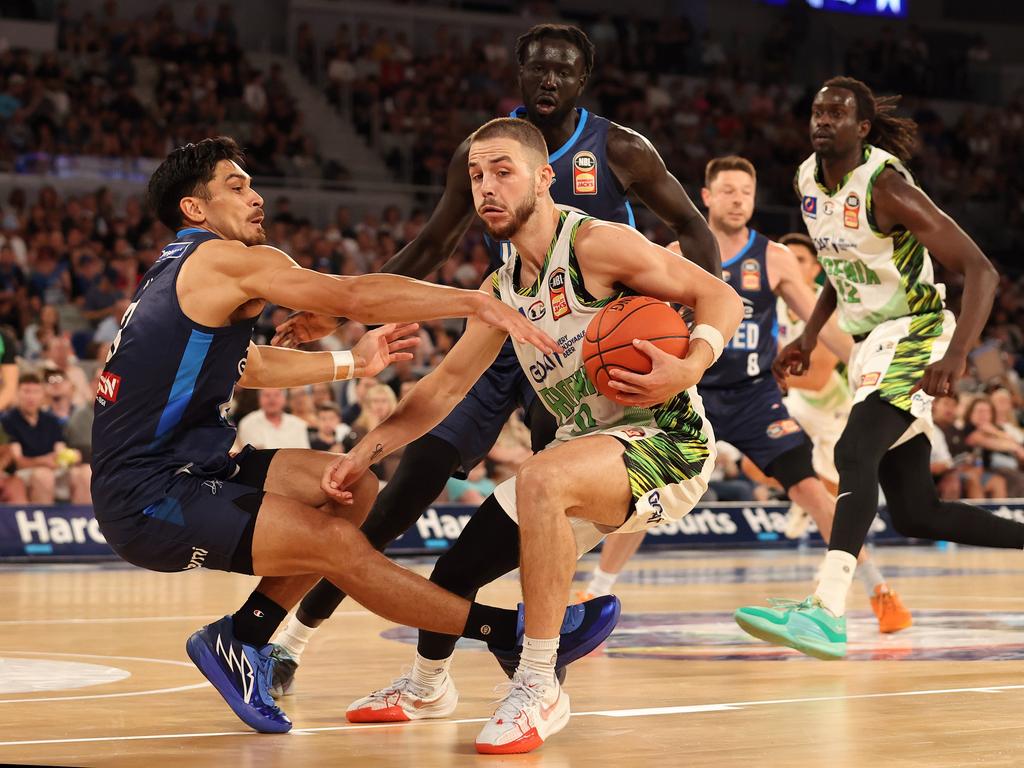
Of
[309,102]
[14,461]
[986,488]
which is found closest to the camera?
[14,461]

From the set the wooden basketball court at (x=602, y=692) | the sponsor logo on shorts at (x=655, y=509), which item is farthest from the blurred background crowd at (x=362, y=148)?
the sponsor logo on shorts at (x=655, y=509)

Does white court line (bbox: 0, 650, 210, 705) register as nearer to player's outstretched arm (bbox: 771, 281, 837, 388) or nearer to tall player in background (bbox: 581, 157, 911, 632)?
tall player in background (bbox: 581, 157, 911, 632)

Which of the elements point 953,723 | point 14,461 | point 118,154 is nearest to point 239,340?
point 953,723

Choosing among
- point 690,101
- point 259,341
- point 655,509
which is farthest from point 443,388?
point 690,101

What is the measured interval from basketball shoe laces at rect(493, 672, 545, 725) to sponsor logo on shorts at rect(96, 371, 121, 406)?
1552mm

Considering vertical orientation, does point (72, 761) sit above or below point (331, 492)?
below

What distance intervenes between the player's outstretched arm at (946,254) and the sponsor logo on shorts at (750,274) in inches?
74.4

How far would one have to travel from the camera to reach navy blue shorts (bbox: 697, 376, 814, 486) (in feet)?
27.4

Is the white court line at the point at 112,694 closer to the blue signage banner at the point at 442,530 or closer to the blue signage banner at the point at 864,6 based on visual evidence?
the blue signage banner at the point at 442,530

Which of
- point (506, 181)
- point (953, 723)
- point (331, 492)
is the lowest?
point (953, 723)

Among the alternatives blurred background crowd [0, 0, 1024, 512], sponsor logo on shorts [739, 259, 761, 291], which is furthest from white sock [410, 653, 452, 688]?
blurred background crowd [0, 0, 1024, 512]

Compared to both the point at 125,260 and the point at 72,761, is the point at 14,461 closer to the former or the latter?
the point at 125,260

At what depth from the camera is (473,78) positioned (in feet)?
78.8

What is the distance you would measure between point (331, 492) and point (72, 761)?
1302 mm
